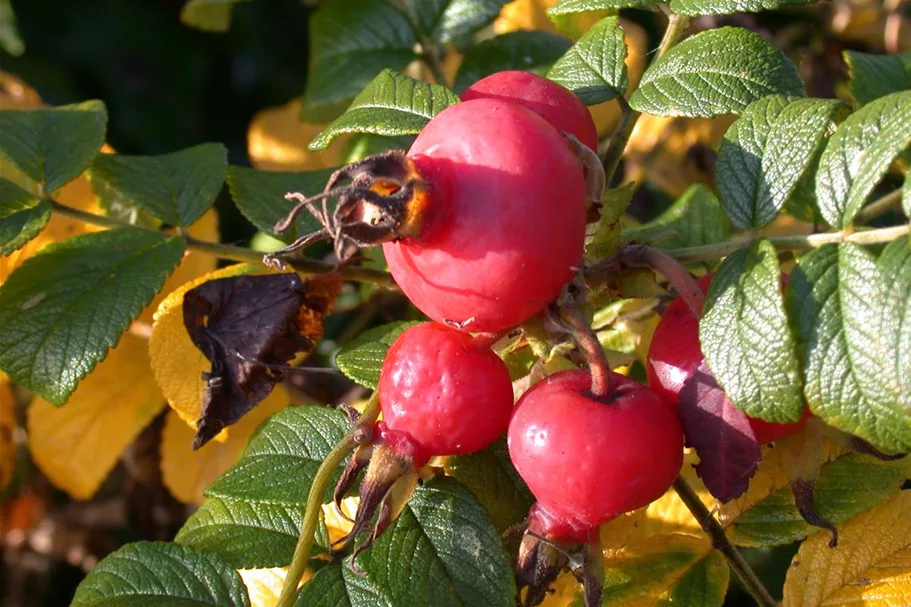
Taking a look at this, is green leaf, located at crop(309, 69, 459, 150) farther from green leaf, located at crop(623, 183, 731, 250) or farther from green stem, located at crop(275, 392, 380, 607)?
green leaf, located at crop(623, 183, 731, 250)

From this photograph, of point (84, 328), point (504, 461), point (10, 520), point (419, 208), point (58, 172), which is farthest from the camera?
point (10, 520)

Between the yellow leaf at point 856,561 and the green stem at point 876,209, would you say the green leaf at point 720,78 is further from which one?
the yellow leaf at point 856,561

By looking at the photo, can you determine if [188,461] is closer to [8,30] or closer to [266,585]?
[266,585]

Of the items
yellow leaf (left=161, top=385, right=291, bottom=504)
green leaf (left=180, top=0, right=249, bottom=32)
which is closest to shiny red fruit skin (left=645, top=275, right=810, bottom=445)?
yellow leaf (left=161, top=385, right=291, bottom=504)

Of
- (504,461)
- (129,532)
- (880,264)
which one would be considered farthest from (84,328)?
(129,532)

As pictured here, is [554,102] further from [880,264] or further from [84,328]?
[84,328]

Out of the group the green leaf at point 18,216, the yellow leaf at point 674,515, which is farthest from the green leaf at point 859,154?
the green leaf at point 18,216
